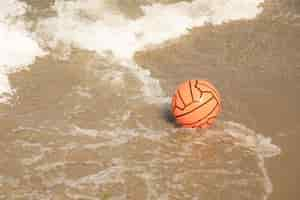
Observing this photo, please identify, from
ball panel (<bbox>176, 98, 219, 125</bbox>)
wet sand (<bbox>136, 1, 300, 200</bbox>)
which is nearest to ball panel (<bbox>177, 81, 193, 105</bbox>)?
ball panel (<bbox>176, 98, 219, 125</bbox>)

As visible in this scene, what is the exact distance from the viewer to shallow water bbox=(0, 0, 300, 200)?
7.29 m

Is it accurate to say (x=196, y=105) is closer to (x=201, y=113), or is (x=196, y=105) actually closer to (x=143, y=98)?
(x=201, y=113)

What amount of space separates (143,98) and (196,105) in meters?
1.30

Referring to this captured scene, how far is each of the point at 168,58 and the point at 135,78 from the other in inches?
37.6

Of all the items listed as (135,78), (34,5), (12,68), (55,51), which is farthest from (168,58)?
(34,5)

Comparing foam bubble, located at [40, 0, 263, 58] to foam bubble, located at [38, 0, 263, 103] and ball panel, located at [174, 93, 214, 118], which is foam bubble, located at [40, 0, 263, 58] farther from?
ball panel, located at [174, 93, 214, 118]

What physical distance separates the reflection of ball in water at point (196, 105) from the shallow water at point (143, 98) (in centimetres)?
24

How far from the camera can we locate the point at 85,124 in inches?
329

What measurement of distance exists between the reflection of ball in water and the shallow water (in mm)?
239

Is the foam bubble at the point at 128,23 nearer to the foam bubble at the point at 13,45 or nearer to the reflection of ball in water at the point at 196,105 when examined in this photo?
the foam bubble at the point at 13,45

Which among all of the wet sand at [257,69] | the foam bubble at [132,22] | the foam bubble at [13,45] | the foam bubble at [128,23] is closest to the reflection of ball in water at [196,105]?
the wet sand at [257,69]

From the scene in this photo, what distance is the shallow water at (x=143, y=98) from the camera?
7285 millimetres

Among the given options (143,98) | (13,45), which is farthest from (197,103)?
(13,45)

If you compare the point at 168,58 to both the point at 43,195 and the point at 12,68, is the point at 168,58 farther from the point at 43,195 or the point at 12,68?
the point at 43,195
